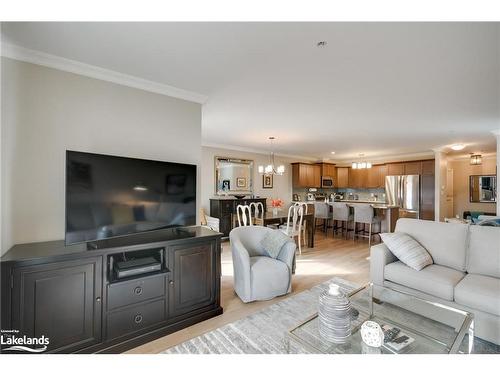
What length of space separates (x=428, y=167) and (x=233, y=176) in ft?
18.4

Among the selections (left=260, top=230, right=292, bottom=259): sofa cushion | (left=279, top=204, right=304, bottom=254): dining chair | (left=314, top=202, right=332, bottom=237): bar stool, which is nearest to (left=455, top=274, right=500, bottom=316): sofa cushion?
(left=260, top=230, right=292, bottom=259): sofa cushion

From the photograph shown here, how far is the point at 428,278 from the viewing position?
85.7 inches

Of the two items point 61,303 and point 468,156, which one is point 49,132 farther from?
point 468,156

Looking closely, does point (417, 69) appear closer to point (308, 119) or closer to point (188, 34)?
point (308, 119)

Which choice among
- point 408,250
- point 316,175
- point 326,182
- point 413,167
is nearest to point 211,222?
point 408,250

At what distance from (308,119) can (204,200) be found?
315cm

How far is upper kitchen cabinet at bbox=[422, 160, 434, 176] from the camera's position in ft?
21.1

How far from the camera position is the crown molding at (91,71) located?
5.90ft

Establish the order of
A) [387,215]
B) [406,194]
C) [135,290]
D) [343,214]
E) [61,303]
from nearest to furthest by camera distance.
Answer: [61,303]
[135,290]
[387,215]
[343,214]
[406,194]

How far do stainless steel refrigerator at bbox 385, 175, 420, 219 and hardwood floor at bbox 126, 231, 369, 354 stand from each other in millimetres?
2396

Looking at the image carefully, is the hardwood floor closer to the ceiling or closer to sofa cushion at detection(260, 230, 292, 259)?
sofa cushion at detection(260, 230, 292, 259)

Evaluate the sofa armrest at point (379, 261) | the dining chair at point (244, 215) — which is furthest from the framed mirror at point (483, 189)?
the dining chair at point (244, 215)

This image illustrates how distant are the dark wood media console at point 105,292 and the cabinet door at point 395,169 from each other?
7.05 m

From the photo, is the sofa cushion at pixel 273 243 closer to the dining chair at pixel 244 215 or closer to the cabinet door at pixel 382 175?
the dining chair at pixel 244 215
